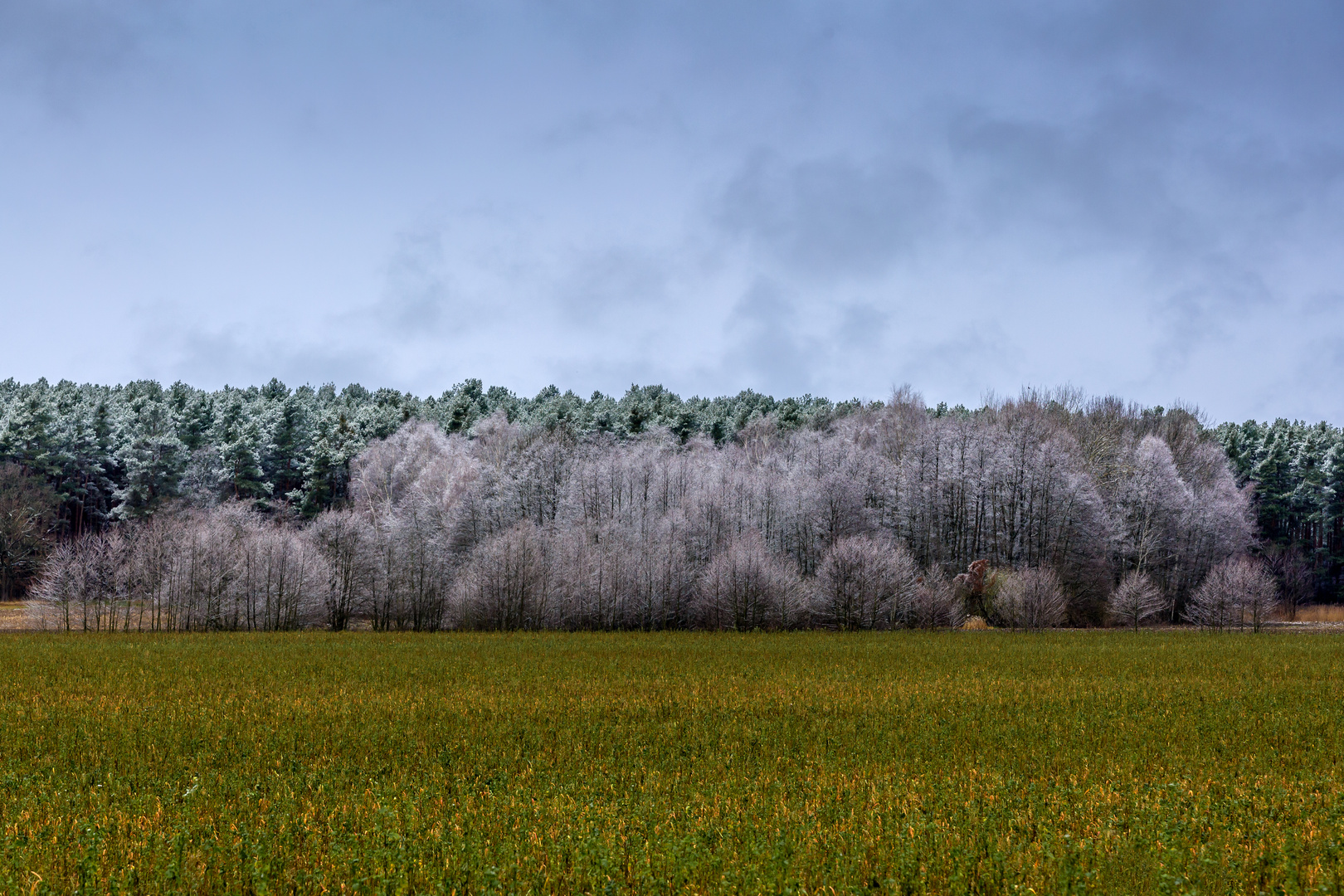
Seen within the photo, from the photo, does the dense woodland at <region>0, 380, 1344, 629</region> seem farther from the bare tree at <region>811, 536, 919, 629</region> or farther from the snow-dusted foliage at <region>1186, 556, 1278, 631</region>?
the snow-dusted foliage at <region>1186, 556, 1278, 631</region>

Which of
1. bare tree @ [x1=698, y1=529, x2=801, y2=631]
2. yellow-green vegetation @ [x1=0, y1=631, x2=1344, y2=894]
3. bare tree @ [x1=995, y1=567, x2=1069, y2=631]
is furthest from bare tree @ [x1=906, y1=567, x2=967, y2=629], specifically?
yellow-green vegetation @ [x1=0, y1=631, x2=1344, y2=894]

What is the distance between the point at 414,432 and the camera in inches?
3622

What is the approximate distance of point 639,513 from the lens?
76312mm

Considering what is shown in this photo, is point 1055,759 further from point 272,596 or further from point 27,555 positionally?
point 27,555

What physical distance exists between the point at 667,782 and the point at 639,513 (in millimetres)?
61787

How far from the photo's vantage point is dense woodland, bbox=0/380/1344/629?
202ft

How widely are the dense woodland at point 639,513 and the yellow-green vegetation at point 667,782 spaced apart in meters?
30.7

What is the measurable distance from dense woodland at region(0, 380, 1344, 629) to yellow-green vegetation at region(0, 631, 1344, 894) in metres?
30.7

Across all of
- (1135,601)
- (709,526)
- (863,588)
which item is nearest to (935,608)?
(863,588)

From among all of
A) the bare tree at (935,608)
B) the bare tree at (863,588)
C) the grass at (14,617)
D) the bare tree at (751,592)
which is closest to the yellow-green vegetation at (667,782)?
the bare tree at (751,592)

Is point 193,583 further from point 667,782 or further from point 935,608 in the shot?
point 667,782

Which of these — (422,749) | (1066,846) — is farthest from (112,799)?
(1066,846)

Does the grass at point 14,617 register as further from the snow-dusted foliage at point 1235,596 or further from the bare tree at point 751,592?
the snow-dusted foliage at point 1235,596

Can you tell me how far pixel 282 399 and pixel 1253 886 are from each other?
107 meters
